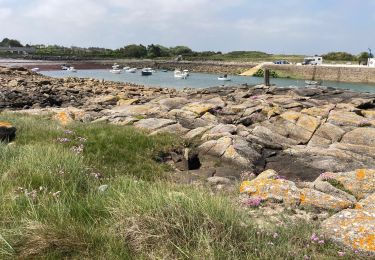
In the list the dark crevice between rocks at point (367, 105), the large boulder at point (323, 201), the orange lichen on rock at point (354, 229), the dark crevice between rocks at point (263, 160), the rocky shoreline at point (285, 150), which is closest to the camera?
the orange lichen on rock at point (354, 229)

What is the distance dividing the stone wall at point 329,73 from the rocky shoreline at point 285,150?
62.2 metres

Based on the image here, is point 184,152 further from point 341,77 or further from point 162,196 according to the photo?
point 341,77

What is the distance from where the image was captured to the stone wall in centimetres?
8286

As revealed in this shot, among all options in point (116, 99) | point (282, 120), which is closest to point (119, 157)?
point (282, 120)

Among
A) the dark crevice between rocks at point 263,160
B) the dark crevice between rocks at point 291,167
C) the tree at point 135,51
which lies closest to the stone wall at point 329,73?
the dark crevice between rocks at point 263,160

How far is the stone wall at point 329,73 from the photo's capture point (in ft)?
272

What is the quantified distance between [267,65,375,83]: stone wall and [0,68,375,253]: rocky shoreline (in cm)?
6216

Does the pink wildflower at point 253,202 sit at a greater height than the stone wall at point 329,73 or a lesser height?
greater

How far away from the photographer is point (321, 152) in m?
12.7

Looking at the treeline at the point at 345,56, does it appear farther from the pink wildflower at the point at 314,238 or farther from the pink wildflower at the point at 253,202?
the pink wildflower at the point at 314,238

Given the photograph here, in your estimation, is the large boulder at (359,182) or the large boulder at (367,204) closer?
the large boulder at (367,204)

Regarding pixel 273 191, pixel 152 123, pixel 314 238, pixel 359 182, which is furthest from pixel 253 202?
pixel 152 123

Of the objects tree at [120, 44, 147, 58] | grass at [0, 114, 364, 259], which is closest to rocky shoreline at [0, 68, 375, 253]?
grass at [0, 114, 364, 259]

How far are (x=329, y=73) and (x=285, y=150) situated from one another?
Result: 82.8 m
